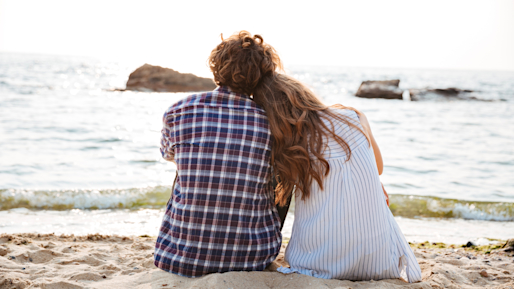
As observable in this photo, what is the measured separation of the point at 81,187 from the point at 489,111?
15.2 metres

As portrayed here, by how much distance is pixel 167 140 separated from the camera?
7.24 feet

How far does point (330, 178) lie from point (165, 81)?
1962cm

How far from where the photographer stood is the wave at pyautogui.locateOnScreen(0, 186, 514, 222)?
16.0ft

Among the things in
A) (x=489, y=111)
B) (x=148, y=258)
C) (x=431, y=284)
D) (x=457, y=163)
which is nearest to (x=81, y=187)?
(x=148, y=258)

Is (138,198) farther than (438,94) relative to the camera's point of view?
No

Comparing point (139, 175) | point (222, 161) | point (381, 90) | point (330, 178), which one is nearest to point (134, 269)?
point (222, 161)

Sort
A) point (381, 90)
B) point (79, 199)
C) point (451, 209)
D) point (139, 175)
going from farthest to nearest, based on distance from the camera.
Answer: point (381, 90), point (139, 175), point (451, 209), point (79, 199)

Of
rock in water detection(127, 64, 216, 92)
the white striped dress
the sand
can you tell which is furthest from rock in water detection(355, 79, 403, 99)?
the white striped dress

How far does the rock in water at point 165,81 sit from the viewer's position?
2059 cm

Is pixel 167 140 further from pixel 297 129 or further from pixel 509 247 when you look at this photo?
pixel 509 247

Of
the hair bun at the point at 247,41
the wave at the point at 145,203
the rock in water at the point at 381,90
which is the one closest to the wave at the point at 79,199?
the wave at the point at 145,203

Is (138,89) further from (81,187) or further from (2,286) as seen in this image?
(2,286)

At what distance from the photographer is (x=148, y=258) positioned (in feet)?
9.16

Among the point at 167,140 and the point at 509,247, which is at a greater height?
the point at 167,140
